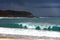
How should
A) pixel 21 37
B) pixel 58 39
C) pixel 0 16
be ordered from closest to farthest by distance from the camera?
pixel 58 39
pixel 21 37
pixel 0 16

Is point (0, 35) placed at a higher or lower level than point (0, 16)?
lower

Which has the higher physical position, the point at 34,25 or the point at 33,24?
the point at 33,24

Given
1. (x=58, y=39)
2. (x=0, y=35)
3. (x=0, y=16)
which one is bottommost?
(x=58, y=39)

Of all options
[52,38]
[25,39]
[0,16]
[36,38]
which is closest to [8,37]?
[25,39]

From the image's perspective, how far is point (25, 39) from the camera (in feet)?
6.83

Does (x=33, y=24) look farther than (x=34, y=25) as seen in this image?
Yes

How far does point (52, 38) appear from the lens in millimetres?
2066

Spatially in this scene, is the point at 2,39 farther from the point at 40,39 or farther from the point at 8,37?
the point at 40,39

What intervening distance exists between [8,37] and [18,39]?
0.68 feet

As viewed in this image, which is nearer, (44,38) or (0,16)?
(44,38)

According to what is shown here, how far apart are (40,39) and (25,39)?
0.23m

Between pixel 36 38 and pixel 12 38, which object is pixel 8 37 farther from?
pixel 36 38

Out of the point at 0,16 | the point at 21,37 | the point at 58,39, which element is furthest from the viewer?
the point at 0,16

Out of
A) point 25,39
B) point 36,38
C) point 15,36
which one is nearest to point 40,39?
point 36,38
